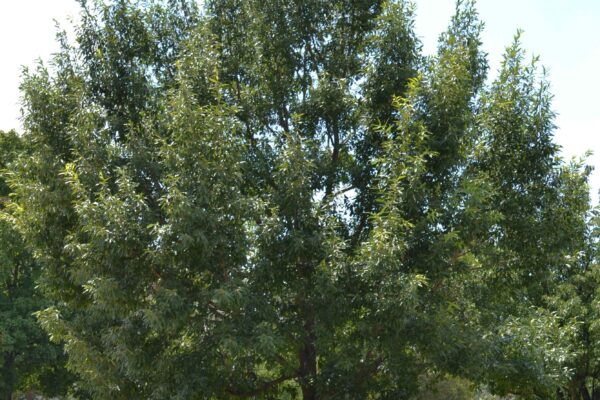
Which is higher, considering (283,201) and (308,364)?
(283,201)

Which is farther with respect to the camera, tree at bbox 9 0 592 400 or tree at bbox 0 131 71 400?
tree at bbox 0 131 71 400

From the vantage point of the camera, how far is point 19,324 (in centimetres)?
2745

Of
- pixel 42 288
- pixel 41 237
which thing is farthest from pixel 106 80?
pixel 42 288

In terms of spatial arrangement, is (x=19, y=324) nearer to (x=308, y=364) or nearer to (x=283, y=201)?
(x=308, y=364)

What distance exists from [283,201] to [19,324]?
1993 cm

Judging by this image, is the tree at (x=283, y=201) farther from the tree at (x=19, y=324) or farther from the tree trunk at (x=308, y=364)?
the tree at (x=19, y=324)

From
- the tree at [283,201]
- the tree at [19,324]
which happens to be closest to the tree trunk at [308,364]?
the tree at [283,201]

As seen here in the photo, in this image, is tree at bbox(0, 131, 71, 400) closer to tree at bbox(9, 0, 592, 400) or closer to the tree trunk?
tree at bbox(9, 0, 592, 400)

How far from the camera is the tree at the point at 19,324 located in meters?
27.2

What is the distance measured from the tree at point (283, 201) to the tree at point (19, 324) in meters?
14.6

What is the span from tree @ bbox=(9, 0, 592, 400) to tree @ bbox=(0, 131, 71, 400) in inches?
574

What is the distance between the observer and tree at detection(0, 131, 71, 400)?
89.3 ft

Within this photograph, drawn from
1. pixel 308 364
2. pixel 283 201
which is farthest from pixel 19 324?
pixel 283 201

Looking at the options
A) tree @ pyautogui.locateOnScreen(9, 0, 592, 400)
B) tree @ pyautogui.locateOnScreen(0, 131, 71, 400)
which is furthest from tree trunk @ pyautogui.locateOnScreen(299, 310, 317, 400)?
tree @ pyautogui.locateOnScreen(0, 131, 71, 400)
